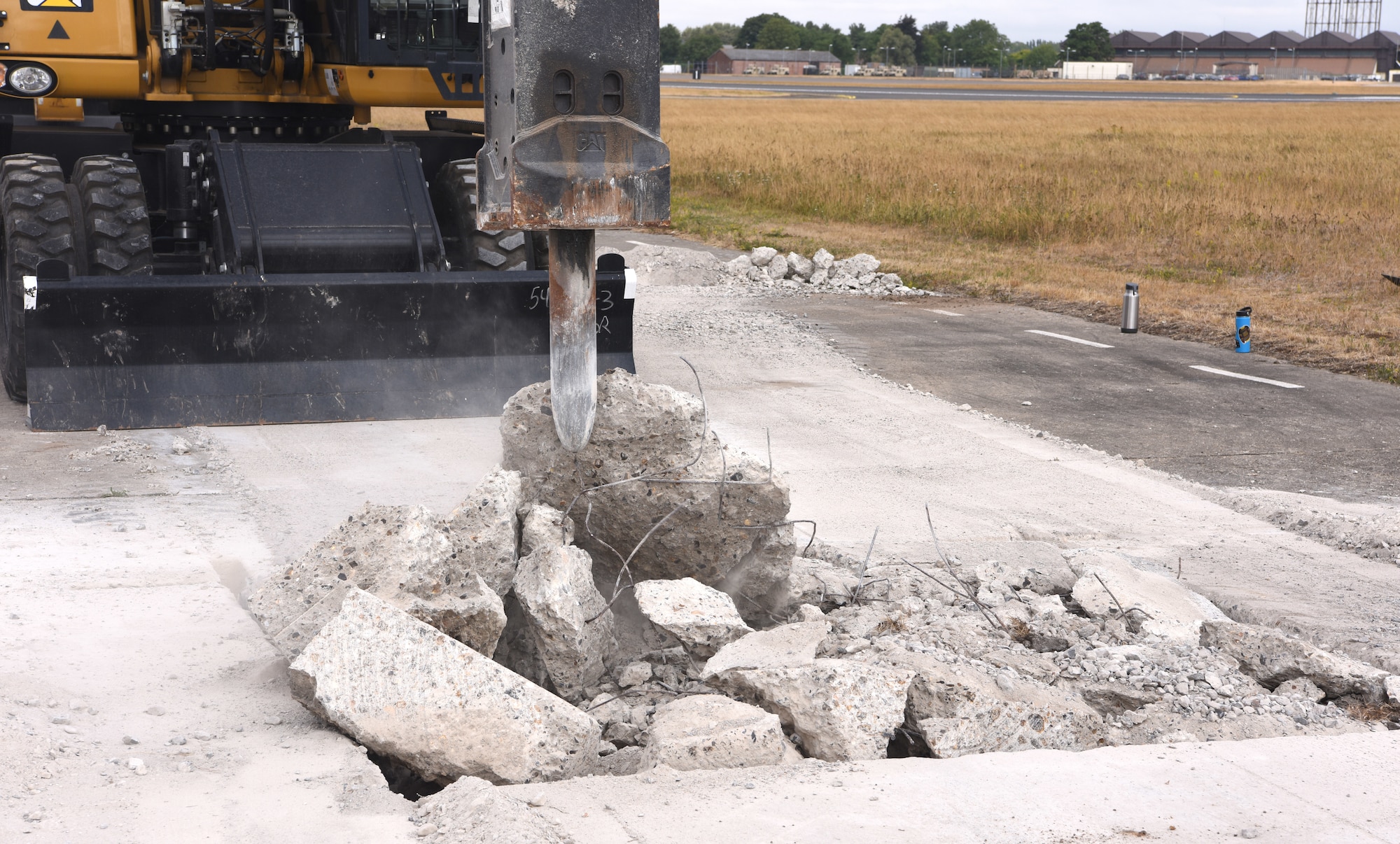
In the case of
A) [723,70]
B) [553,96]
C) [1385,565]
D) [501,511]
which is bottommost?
[1385,565]

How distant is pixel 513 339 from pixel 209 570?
3224 mm

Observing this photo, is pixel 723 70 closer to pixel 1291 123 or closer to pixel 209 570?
pixel 1291 123

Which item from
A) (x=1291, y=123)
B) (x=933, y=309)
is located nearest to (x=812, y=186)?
(x=933, y=309)

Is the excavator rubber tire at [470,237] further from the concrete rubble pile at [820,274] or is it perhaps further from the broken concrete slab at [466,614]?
the concrete rubble pile at [820,274]

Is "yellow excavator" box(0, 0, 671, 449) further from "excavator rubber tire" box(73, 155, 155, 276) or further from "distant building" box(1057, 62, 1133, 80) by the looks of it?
"distant building" box(1057, 62, 1133, 80)

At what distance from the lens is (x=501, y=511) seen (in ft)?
15.5

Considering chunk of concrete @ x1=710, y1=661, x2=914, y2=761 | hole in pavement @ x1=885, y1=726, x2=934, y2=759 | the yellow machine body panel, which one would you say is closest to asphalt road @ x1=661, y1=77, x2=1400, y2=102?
the yellow machine body panel

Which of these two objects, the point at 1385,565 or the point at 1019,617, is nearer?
the point at 1019,617

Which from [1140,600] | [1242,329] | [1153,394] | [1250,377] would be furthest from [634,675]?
[1242,329]

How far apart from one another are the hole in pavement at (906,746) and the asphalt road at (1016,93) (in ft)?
231

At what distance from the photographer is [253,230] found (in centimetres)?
835

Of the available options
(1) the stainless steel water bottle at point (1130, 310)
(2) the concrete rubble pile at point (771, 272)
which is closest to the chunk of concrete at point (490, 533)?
(1) the stainless steel water bottle at point (1130, 310)

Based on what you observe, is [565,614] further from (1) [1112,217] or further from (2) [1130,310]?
(1) [1112,217]

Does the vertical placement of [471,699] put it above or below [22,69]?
below
